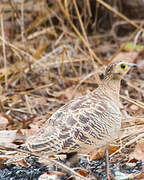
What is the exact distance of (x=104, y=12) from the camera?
24.8 ft

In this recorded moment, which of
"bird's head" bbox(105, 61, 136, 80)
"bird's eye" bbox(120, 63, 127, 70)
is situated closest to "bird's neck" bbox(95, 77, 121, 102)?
"bird's head" bbox(105, 61, 136, 80)

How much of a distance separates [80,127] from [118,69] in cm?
76

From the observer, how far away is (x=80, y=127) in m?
3.31

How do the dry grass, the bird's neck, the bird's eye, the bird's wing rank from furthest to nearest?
1. the dry grass
2. the bird's neck
3. the bird's eye
4. the bird's wing

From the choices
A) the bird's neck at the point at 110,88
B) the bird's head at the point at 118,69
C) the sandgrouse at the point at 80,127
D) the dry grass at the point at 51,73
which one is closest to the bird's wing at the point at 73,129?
the sandgrouse at the point at 80,127

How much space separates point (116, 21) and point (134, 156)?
4.28m

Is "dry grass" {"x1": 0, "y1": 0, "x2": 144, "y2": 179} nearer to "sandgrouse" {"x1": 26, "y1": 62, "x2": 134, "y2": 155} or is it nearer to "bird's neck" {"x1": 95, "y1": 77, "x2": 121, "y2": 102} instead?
"bird's neck" {"x1": 95, "y1": 77, "x2": 121, "y2": 102}

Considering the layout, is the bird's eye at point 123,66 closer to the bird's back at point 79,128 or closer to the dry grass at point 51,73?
the bird's back at point 79,128

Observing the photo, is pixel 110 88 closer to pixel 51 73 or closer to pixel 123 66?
pixel 123 66

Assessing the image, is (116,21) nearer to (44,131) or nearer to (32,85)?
(32,85)

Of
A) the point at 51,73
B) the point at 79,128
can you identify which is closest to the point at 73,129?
the point at 79,128

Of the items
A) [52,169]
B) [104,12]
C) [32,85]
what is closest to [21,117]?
[32,85]

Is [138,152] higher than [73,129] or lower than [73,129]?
lower

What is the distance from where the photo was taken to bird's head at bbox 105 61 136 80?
3746 millimetres
